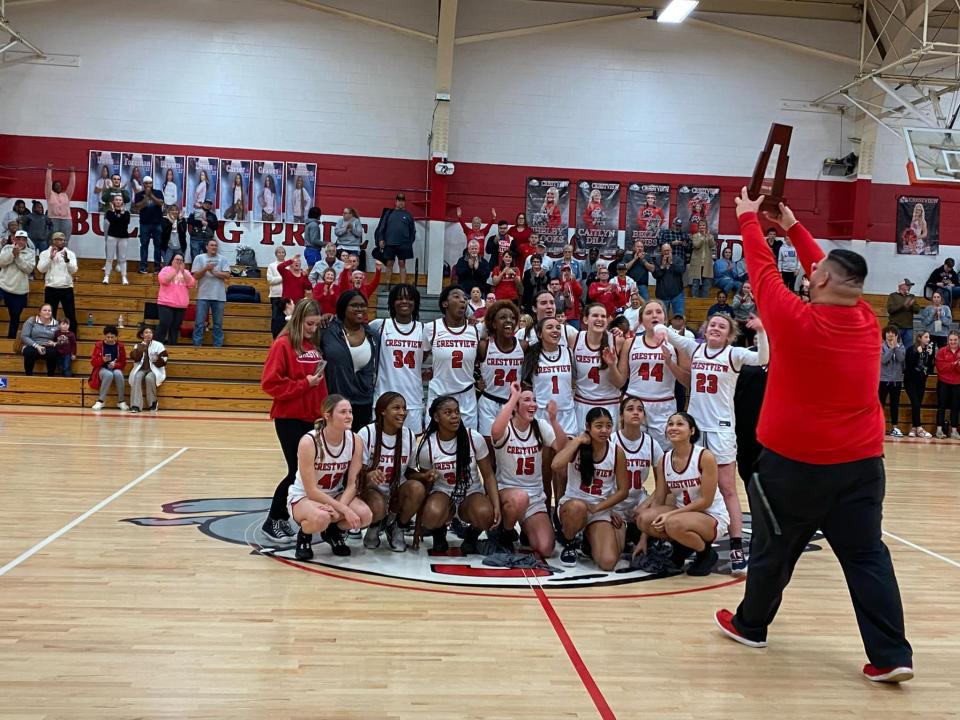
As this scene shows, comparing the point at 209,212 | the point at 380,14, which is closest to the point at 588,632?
the point at 209,212

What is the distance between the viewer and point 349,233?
18.3m

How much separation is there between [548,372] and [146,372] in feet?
30.8

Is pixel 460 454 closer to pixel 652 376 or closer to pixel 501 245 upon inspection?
pixel 652 376

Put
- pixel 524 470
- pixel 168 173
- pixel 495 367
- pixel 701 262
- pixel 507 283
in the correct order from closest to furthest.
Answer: pixel 524 470 → pixel 495 367 → pixel 507 283 → pixel 168 173 → pixel 701 262

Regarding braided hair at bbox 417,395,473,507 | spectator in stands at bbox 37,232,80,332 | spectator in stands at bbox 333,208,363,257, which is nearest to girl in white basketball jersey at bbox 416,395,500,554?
braided hair at bbox 417,395,473,507

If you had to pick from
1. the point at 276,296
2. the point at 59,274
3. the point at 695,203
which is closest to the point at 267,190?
the point at 276,296

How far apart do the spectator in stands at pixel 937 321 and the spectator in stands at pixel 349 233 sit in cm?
1107

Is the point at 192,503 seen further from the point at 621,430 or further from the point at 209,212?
the point at 209,212

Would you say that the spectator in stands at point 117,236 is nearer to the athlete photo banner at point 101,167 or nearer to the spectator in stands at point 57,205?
the spectator in stands at point 57,205

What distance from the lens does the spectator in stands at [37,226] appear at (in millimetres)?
17469

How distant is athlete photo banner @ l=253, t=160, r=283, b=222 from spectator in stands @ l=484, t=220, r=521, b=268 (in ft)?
15.6

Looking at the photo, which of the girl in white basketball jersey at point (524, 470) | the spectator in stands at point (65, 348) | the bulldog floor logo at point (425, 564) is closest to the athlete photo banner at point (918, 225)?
the bulldog floor logo at point (425, 564)

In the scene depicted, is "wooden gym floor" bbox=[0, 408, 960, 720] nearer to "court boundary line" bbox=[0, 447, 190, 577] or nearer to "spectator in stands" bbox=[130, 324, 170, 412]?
"court boundary line" bbox=[0, 447, 190, 577]

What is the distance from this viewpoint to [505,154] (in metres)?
19.7
